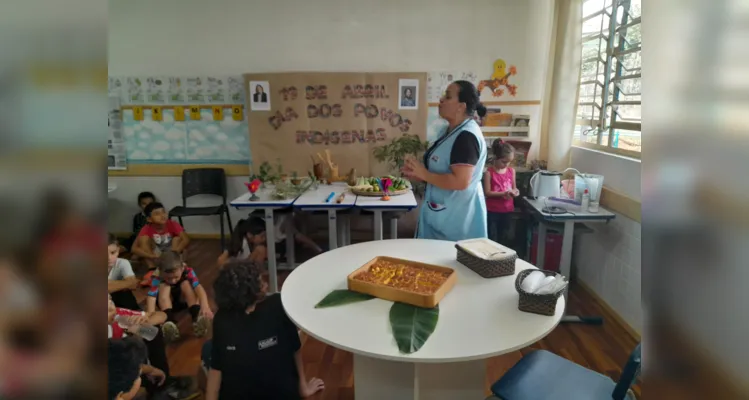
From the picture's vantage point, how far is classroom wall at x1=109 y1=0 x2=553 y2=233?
4117 mm

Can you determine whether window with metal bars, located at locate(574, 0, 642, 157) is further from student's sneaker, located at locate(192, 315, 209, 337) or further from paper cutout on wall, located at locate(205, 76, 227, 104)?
paper cutout on wall, located at locate(205, 76, 227, 104)

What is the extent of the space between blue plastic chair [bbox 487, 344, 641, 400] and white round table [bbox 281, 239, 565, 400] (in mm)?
103

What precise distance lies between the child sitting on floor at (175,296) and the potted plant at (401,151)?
2149 millimetres

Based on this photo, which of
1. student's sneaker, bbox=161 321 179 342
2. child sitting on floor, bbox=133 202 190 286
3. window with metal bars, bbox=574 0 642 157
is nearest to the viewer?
student's sneaker, bbox=161 321 179 342

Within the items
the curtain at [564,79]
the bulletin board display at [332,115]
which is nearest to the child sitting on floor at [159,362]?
the bulletin board display at [332,115]

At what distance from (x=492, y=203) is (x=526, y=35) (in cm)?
174

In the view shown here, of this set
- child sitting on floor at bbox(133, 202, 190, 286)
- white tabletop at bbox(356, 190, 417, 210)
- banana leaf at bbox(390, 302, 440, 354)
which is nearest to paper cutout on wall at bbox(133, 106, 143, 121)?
child sitting on floor at bbox(133, 202, 190, 286)

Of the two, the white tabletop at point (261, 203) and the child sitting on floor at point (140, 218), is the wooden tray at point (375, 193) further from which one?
the child sitting on floor at point (140, 218)

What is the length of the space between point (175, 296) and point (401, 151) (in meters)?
2.39

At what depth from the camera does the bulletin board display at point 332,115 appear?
4266 millimetres

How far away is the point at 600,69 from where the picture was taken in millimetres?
3332

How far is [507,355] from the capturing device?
8.30 ft

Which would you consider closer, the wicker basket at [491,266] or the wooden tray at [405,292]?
the wooden tray at [405,292]

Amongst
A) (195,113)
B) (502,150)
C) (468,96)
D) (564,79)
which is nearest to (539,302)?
(468,96)
